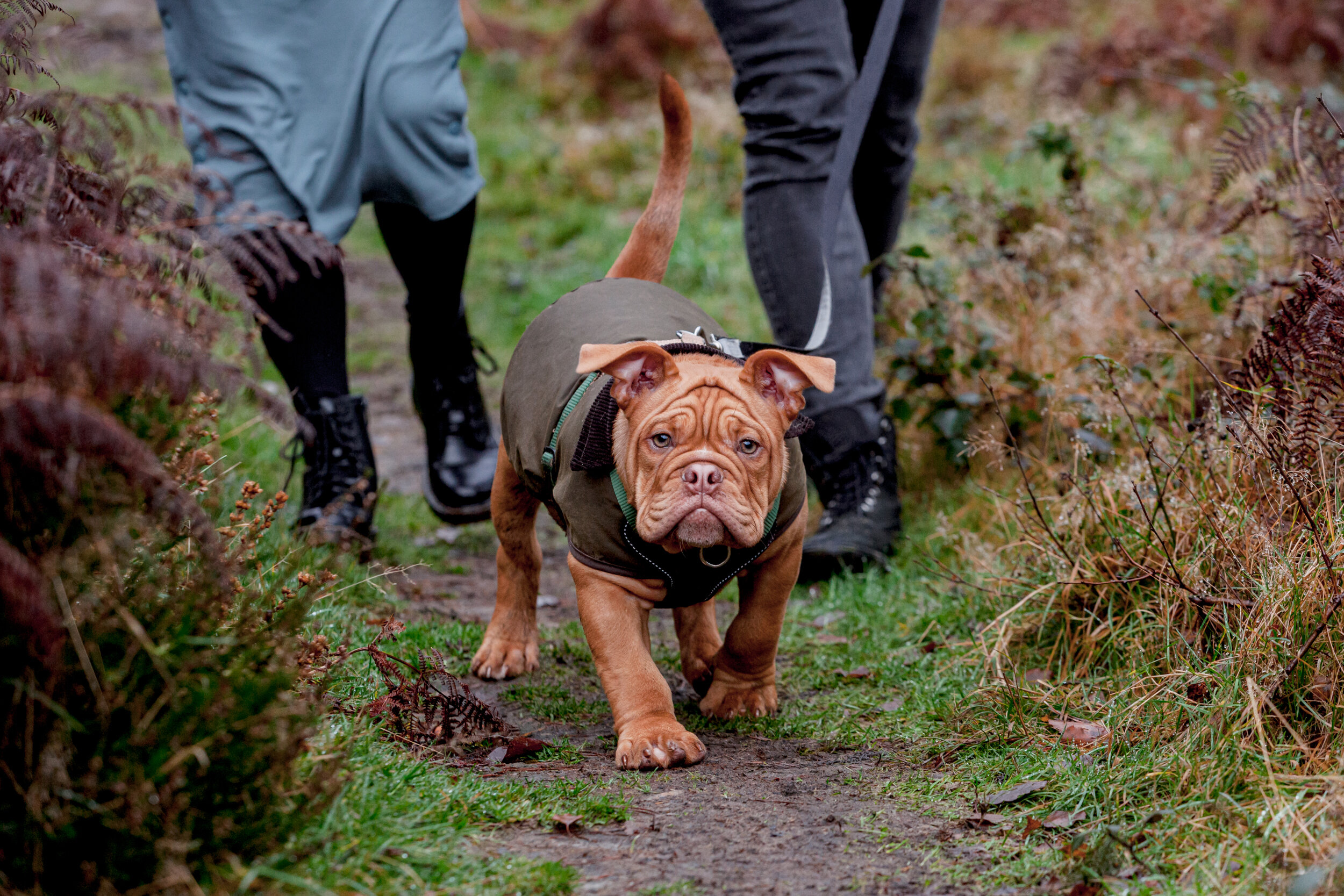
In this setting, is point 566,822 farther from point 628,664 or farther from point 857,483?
point 857,483

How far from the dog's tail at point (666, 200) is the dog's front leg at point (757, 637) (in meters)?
0.93

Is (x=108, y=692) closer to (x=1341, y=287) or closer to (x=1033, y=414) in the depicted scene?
(x=1341, y=287)

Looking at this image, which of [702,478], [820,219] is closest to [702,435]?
Answer: [702,478]

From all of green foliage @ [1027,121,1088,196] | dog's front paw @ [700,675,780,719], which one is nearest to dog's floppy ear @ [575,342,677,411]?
dog's front paw @ [700,675,780,719]

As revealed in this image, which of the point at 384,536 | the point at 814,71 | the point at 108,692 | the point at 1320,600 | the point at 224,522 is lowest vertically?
the point at 384,536

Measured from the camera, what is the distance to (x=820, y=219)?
13.0ft

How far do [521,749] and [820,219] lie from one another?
198 cm

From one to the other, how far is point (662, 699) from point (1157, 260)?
2.93 m

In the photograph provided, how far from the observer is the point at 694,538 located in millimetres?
2635

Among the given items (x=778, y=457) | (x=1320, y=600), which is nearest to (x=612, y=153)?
(x=778, y=457)

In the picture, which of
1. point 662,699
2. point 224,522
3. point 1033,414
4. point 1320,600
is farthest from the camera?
point 1033,414

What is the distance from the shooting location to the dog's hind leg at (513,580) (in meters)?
3.40

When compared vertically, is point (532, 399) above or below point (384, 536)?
above

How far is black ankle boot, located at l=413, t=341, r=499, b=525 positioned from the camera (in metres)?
4.21
